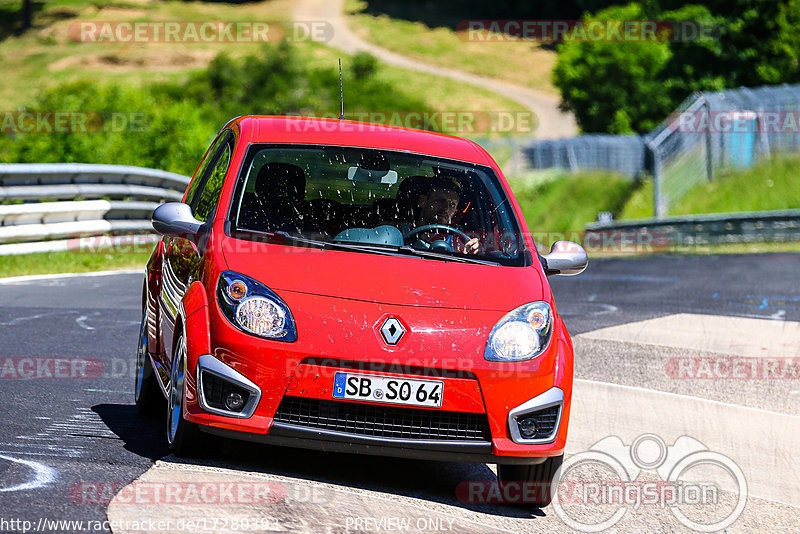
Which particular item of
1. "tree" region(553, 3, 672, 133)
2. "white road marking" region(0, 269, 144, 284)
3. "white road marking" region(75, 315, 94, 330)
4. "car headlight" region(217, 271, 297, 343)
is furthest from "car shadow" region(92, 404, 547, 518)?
"tree" region(553, 3, 672, 133)

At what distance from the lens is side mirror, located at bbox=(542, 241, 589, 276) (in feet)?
21.1

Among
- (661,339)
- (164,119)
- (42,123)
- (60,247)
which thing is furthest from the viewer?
(164,119)

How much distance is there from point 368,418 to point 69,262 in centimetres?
1107

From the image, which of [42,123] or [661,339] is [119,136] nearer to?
[42,123]

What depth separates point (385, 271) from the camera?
5746 mm

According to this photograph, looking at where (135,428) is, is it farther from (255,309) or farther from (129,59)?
(129,59)

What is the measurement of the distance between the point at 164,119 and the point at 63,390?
60.8 ft

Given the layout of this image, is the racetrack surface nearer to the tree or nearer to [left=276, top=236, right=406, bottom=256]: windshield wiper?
[left=276, top=236, right=406, bottom=256]: windshield wiper

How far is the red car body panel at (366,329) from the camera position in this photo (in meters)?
5.34

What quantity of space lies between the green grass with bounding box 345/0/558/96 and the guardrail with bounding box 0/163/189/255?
263 feet

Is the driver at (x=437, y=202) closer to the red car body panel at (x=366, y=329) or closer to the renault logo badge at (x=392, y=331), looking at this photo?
the red car body panel at (x=366, y=329)

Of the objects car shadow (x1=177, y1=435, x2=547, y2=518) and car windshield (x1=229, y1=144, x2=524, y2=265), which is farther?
car windshield (x1=229, y1=144, x2=524, y2=265)

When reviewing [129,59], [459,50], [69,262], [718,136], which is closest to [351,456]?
[69,262]

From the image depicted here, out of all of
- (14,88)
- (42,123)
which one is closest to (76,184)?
(42,123)
